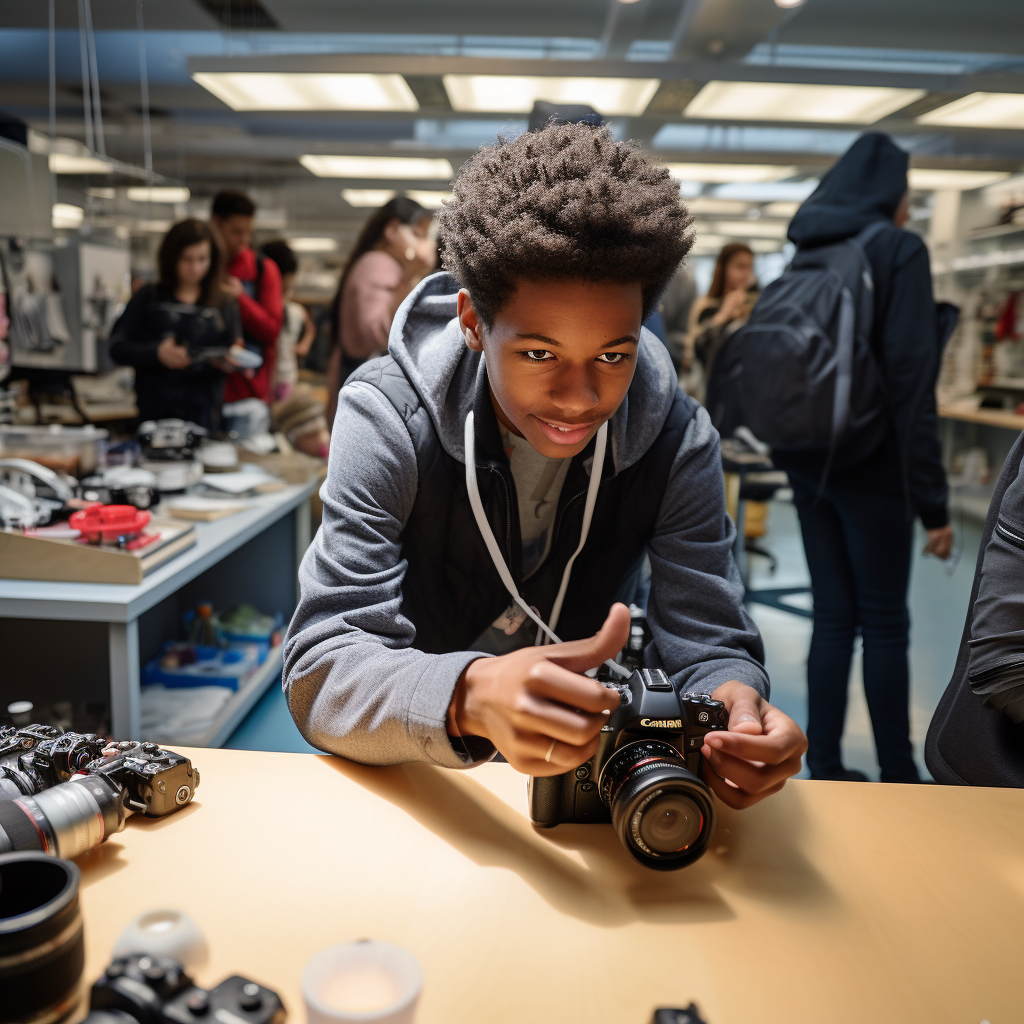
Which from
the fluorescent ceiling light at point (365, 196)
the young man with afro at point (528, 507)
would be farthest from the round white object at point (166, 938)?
the fluorescent ceiling light at point (365, 196)

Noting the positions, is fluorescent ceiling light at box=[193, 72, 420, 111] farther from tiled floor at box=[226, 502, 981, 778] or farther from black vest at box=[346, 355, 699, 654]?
black vest at box=[346, 355, 699, 654]

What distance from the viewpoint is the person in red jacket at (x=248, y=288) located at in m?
3.44

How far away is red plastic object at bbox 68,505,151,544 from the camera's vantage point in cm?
163

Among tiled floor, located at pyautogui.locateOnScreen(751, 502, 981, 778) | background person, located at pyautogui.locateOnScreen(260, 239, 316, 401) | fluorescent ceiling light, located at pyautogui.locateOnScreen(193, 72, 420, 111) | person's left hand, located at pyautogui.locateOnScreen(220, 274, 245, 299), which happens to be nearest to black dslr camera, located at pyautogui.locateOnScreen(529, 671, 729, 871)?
tiled floor, located at pyautogui.locateOnScreen(751, 502, 981, 778)

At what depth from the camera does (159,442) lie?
2371 millimetres

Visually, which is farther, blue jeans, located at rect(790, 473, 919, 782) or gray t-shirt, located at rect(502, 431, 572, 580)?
blue jeans, located at rect(790, 473, 919, 782)

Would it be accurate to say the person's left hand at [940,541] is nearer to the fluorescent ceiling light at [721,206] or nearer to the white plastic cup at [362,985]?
the white plastic cup at [362,985]

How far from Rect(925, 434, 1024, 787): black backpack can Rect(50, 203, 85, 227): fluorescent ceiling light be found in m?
3.77

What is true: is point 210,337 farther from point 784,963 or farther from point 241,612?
point 784,963

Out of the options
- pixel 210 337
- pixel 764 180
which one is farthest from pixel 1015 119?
pixel 210 337

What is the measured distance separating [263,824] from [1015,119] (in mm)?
4771

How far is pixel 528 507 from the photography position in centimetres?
116

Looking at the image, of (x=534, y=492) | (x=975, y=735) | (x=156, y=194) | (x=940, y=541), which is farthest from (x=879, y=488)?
(x=156, y=194)

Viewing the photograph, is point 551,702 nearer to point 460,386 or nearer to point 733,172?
point 460,386
